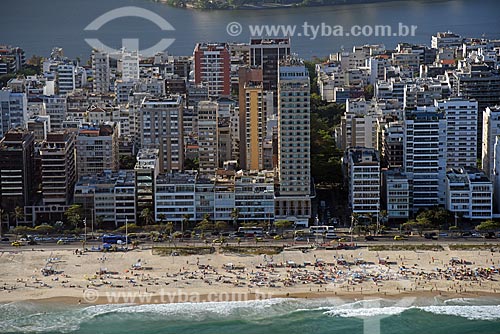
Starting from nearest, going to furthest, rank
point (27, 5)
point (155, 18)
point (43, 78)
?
point (43, 78)
point (155, 18)
point (27, 5)

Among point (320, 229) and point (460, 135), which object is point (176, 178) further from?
point (460, 135)

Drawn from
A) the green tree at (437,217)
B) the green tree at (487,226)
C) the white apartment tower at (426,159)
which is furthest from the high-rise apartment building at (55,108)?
the green tree at (487,226)

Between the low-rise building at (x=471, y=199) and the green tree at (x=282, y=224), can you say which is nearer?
the green tree at (x=282, y=224)

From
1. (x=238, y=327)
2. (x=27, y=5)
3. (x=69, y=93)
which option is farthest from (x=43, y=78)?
(x=27, y=5)

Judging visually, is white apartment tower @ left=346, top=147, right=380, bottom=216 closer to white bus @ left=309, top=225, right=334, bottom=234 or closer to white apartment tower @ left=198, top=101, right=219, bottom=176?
white bus @ left=309, top=225, right=334, bottom=234

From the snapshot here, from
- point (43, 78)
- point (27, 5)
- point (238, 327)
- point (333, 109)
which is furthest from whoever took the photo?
point (27, 5)

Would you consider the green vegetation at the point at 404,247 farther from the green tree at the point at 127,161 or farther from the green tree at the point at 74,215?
the green tree at the point at 127,161

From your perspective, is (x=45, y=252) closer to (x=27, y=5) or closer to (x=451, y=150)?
(x=451, y=150)
